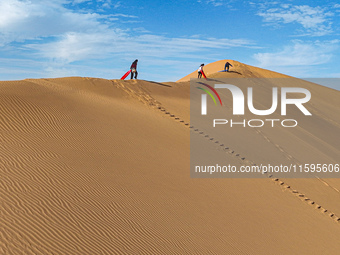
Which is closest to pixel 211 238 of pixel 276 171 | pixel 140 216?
pixel 140 216

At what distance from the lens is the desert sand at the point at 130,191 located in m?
6.42

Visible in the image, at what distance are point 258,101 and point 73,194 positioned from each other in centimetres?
1744

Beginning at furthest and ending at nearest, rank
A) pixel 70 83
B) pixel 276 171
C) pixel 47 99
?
pixel 70 83 → pixel 47 99 → pixel 276 171

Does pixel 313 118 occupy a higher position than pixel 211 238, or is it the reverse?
pixel 313 118

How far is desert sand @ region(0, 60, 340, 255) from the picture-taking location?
6.42m

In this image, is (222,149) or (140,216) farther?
(222,149)

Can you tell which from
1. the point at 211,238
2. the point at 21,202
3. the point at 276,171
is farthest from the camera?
the point at 276,171

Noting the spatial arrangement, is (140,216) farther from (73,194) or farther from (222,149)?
(222,149)

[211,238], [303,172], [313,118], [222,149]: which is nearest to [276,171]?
[303,172]

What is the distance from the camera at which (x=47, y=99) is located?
526 inches

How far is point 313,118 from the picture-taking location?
2281cm

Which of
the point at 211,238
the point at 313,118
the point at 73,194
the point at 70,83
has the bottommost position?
the point at 211,238

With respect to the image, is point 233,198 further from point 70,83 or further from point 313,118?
point 313,118

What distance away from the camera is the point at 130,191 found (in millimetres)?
8148
